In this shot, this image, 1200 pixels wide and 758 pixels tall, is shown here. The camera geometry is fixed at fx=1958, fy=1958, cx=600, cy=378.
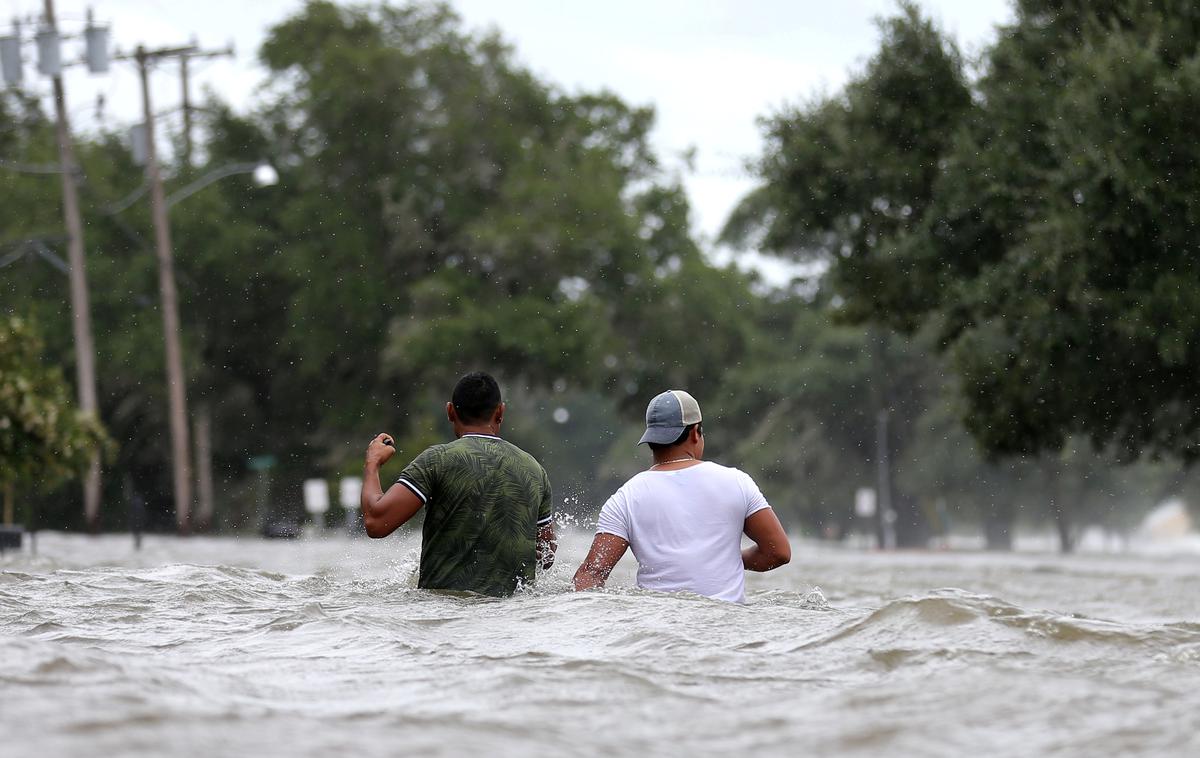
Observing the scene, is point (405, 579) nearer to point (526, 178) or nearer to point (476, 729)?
point (476, 729)

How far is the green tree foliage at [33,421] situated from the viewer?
23.4 meters

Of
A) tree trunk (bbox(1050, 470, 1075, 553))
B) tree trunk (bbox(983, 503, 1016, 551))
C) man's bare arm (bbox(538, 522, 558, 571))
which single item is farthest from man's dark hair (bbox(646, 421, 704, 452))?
tree trunk (bbox(983, 503, 1016, 551))

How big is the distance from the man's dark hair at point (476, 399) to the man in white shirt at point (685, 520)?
1.13 metres

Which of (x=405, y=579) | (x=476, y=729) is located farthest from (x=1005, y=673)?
(x=405, y=579)

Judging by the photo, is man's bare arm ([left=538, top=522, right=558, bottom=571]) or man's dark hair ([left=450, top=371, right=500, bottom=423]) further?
man's bare arm ([left=538, top=522, right=558, bottom=571])

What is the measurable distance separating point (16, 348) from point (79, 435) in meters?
1.37

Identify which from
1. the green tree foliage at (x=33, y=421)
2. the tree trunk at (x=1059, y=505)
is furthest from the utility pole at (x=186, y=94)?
the tree trunk at (x=1059, y=505)

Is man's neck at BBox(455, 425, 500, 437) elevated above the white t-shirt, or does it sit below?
above

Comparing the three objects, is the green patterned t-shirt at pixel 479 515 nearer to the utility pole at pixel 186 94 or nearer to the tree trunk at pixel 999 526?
the utility pole at pixel 186 94

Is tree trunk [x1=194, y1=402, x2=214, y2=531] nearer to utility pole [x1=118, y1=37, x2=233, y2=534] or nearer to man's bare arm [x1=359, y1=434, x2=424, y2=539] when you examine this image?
utility pole [x1=118, y1=37, x2=233, y2=534]

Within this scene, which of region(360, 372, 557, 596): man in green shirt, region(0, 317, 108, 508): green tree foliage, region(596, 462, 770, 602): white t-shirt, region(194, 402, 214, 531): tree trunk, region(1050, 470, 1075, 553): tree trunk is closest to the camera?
region(596, 462, 770, 602): white t-shirt

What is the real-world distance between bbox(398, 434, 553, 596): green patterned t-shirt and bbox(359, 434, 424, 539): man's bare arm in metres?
0.23

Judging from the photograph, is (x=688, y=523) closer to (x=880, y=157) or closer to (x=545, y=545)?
(x=545, y=545)

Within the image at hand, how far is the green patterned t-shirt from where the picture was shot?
9.12 metres
